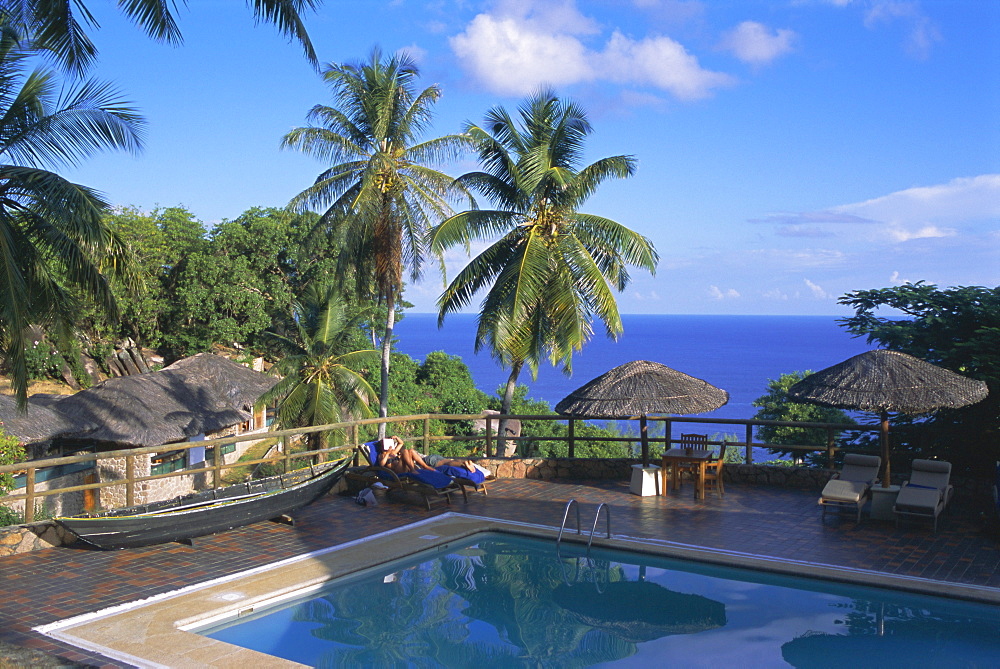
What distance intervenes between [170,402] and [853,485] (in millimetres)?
16202

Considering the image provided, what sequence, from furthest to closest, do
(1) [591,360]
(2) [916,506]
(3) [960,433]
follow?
(1) [591,360] → (3) [960,433] → (2) [916,506]

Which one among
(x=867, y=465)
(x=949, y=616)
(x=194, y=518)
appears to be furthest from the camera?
(x=867, y=465)

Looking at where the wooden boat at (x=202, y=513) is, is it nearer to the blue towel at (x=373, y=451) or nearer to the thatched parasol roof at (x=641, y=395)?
the blue towel at (x=373, y=451)

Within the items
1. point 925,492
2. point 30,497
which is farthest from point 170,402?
point 925,492

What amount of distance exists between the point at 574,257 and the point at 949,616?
34.4 feet

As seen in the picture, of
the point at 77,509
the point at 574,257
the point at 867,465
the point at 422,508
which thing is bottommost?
the point at 77,509

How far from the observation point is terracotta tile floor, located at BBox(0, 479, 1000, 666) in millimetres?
7582

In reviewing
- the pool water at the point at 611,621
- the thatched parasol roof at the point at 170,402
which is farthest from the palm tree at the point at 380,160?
the pool water at the point at 611,621

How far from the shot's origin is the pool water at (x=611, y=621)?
6.90 m

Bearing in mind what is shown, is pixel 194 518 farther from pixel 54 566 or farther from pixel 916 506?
pixel 916 506

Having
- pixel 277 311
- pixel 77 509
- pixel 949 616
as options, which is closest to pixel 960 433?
pixel 949 616

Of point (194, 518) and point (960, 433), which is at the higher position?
point (960, 433)

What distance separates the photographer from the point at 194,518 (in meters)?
9.16

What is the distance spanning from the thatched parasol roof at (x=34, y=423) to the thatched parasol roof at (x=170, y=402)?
36 cm
